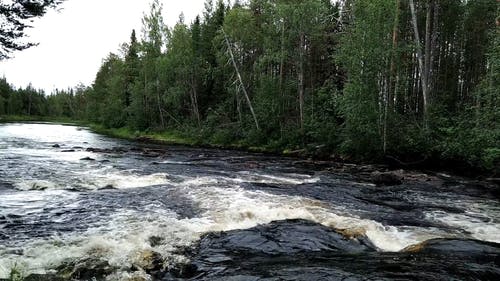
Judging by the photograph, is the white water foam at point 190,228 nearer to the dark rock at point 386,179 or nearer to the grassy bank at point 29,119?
the dark rock at point 386,179

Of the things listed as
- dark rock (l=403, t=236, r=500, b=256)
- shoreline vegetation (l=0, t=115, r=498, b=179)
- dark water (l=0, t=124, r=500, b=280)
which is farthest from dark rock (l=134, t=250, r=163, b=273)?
shoreline vegetation (l=0, t=115, r=498, b=179)

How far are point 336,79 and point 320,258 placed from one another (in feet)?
105

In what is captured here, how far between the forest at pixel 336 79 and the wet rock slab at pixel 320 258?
1284cm

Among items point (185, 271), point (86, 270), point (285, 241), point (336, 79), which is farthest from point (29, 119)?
point (185, 271)

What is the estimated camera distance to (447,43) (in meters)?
40.4

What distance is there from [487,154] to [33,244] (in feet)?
62.9

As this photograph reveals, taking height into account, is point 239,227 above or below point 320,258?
below

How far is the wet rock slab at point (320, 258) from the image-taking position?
255 inches

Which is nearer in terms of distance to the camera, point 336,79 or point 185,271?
point 185,271

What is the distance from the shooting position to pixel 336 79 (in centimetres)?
3784

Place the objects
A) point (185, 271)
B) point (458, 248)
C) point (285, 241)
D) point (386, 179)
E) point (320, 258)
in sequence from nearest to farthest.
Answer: point (185, 271) → point (320, 258) → point (458, 248) → point (285, 241) → point (386, 179)

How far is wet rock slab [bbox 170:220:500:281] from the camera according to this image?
6.48 metres

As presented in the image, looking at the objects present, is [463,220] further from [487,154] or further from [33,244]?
[33,244]

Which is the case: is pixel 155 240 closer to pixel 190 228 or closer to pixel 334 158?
pixel 190 228
